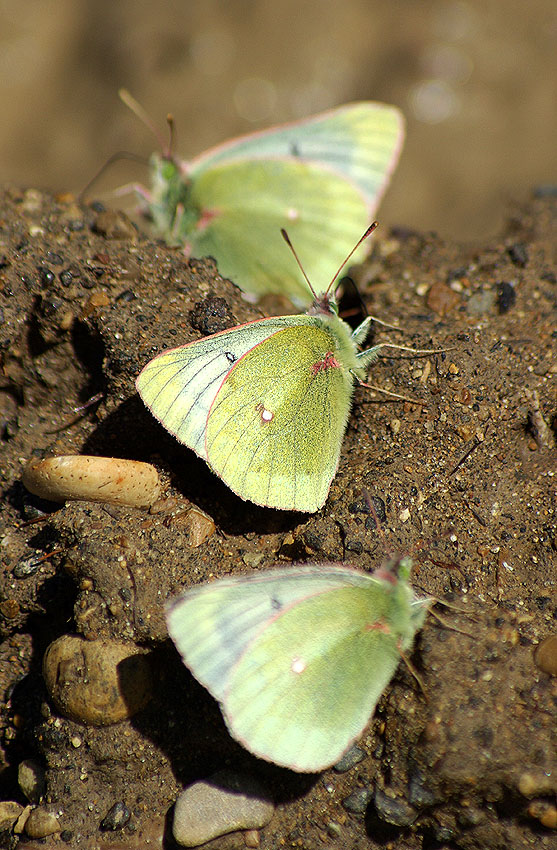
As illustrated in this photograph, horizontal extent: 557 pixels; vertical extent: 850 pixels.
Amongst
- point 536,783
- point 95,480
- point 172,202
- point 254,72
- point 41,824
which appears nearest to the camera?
point 536,783

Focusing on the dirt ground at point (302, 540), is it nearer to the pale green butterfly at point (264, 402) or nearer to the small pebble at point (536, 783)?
the small pebble at point (536, 783)

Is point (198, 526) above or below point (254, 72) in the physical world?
below

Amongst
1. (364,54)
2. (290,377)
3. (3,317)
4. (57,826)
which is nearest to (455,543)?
(290,377)

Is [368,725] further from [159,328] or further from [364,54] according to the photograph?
[364,54]

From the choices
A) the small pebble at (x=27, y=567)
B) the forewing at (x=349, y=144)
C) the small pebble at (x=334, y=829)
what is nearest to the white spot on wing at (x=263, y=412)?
the small pebble at (x=27, y=567)

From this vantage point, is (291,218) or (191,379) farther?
(291,218)

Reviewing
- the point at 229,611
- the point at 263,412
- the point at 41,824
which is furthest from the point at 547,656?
the point at 41,824

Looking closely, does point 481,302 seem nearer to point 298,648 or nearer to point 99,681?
point 298,648

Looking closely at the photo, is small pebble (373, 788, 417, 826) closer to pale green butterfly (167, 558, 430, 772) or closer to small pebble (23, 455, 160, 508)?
pale green butterfly (167, 558, 430, 772)
